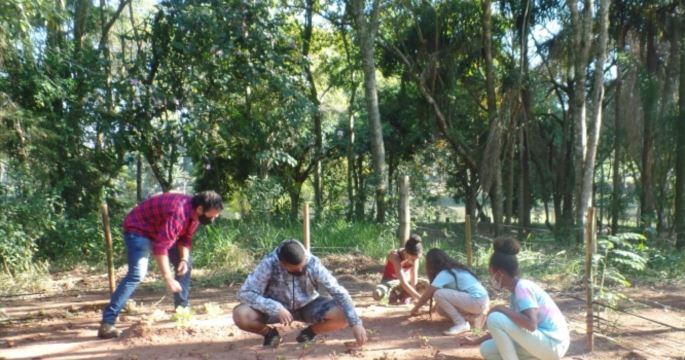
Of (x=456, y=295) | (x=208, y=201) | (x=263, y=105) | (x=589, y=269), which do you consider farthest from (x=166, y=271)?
(x=263, y=105)

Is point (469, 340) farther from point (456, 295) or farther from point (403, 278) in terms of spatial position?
point (403, 278)

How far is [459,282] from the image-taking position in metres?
4.87

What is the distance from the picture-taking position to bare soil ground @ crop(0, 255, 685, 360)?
4.39 m

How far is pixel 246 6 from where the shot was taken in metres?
9.67

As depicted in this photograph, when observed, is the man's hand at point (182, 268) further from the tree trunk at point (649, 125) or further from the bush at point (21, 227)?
the tree trunk at point (649, 125)

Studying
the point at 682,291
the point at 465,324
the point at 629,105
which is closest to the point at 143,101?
the point at 465,324

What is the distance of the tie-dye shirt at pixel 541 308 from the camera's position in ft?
11.6

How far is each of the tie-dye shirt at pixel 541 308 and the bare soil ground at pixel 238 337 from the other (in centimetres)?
86

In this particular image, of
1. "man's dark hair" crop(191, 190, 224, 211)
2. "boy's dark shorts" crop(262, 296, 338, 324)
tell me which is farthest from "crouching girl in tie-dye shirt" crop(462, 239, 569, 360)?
"man's dark hair" crop(191, 190, 224, 211)

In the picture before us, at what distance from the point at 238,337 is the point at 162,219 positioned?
3.99 ft

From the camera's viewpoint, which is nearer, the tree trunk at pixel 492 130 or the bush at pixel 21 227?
the bush at pixel 21 227

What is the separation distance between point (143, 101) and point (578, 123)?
7.64m

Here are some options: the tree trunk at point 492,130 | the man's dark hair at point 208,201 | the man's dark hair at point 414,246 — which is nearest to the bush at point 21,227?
the man's dark hair at point 208,201

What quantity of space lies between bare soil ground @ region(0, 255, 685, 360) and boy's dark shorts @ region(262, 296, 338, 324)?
0.92 ft
